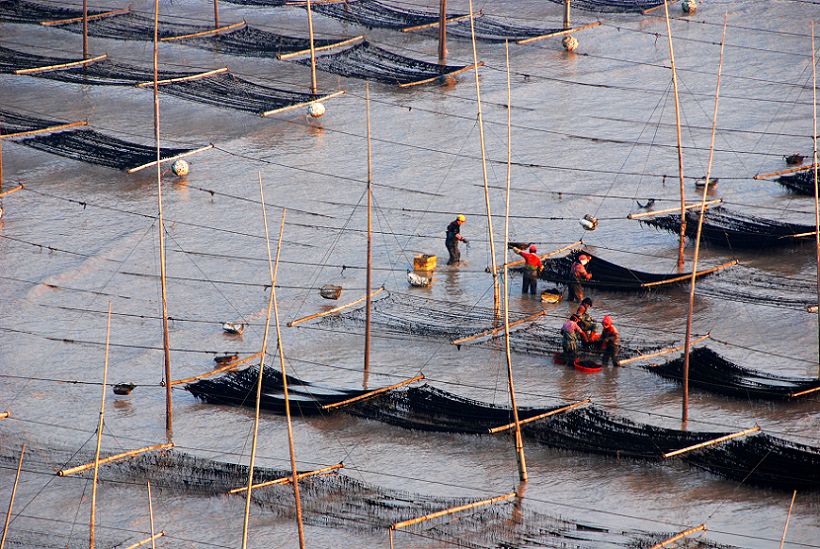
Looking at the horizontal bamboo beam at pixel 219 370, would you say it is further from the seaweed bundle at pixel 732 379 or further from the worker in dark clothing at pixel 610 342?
the seaweed bundle at pixel 732 379

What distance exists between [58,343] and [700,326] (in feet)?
33.6

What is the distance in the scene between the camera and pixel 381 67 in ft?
A: 116

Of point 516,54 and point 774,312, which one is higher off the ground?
point 516,54

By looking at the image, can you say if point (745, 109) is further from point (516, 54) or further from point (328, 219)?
point (328, 219)

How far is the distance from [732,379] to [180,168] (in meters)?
14.0

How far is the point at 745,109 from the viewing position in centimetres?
3341

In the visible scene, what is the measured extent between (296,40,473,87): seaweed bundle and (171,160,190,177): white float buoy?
552 cm

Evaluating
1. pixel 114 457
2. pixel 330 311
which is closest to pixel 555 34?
pixel 330 311

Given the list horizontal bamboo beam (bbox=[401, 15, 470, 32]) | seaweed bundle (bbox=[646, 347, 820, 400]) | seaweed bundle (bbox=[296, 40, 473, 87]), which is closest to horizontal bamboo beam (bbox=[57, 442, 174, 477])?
seaweed bundle (bbox=[646, 347, 820, 400])

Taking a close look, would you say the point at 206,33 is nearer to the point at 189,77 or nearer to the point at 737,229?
the point at 189,77

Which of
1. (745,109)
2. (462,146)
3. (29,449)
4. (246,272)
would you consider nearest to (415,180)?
(462,146)

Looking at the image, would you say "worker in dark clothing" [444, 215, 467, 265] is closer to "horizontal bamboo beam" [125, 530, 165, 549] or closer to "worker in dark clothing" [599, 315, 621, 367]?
"worker in dark clothing" [599, 315, 621, 367]

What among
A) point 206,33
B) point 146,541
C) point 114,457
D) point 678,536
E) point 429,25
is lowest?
point 146,541

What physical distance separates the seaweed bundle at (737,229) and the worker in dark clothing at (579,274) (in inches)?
97.6
